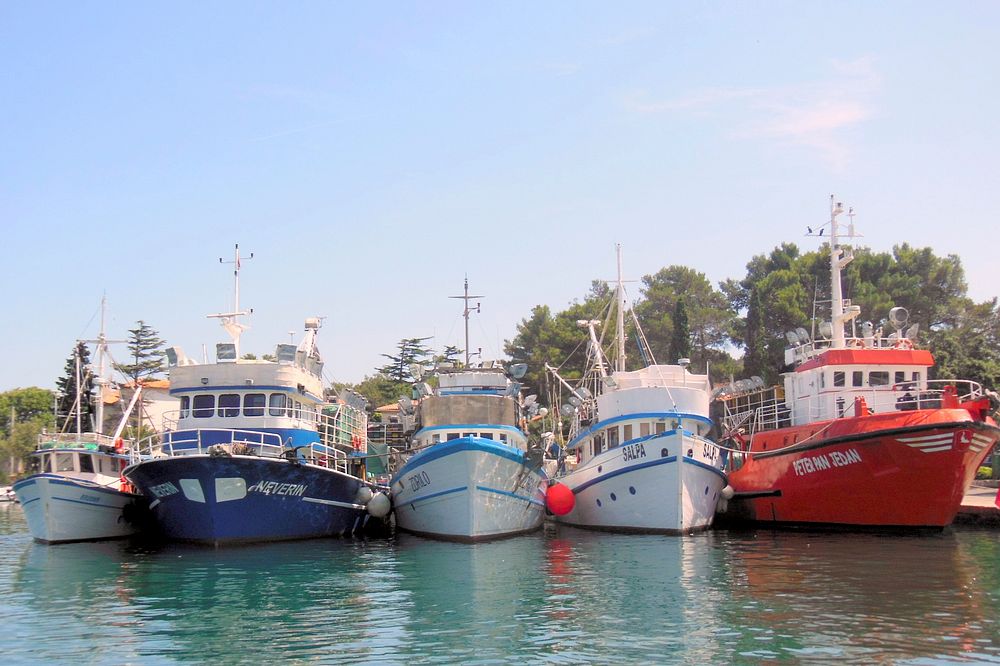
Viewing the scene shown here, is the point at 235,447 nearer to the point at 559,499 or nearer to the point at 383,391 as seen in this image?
the point at 559,499

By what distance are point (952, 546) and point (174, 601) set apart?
18158 mm

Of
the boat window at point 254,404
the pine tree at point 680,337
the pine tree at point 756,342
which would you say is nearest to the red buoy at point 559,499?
the boat window at point 254,404

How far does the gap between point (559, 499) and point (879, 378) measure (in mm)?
11013

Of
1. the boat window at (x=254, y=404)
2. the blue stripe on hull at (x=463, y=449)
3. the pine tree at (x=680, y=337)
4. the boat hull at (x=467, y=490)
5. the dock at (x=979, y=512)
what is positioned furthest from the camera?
the pine tree at (x=680, y=337)

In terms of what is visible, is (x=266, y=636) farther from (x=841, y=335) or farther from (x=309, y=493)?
(x=841, y=335)

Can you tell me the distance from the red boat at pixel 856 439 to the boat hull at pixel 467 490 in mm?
8056

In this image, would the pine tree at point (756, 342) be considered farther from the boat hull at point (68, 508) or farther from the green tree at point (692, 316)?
the boat hull at point (68, 508)

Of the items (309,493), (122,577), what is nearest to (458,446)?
(309,493)

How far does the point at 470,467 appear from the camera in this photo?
81.8 ft

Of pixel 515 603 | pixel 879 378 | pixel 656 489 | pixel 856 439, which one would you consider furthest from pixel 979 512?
pixel 515 603

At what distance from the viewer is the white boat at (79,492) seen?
90.1 ft

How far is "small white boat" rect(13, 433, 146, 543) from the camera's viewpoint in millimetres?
27469

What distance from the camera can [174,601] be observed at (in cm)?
1705

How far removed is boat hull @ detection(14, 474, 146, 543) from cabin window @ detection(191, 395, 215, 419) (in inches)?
144
